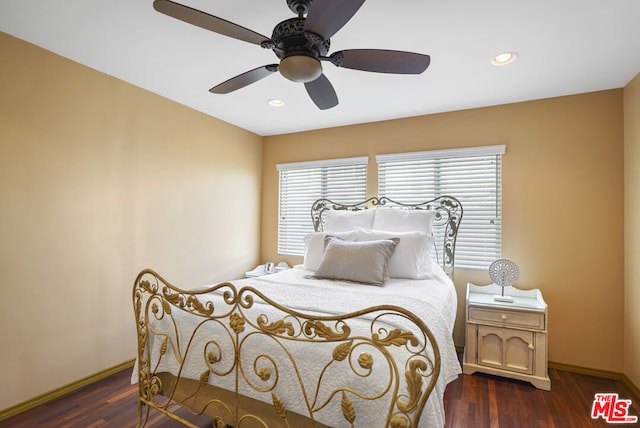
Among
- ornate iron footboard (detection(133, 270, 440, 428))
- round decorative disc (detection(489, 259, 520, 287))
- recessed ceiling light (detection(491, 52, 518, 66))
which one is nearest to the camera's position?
ornate iron footboard (detection(133, 270, 440, 428))

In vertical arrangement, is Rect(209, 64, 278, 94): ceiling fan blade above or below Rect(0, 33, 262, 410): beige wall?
above

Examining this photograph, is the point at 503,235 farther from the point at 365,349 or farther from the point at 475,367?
the point at 365,349

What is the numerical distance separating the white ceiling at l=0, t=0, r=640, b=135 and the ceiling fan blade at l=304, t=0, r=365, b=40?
49 cm

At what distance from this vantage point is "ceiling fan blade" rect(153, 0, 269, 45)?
139 centimetres

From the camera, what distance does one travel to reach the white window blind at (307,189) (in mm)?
3947

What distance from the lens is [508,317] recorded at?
2.69 m

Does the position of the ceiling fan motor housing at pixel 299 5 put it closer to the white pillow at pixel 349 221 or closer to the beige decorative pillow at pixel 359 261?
the beige decorative pillow at pixel 359 261

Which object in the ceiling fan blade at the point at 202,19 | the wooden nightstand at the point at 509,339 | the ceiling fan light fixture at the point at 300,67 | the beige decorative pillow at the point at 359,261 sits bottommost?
the wooden nightstand at the point at 509,339

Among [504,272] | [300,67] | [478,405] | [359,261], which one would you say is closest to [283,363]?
[359,261]

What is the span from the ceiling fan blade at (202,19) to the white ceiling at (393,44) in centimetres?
33

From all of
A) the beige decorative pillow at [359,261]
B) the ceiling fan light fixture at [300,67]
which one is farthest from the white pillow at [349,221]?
the ceiling fan light fixture at [300,67]
